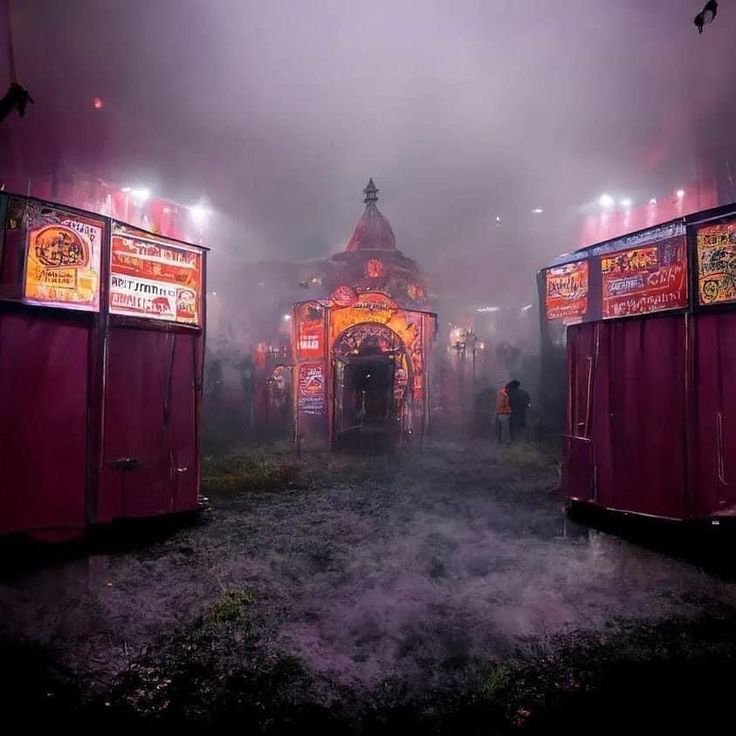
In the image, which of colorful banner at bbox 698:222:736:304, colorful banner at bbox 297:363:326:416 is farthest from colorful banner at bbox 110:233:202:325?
colorful banner at bbox 297:363:326:416

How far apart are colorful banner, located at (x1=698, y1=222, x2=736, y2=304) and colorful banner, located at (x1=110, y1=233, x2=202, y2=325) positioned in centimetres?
882

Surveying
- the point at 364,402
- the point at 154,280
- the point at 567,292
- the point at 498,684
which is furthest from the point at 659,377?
the point at 364,402

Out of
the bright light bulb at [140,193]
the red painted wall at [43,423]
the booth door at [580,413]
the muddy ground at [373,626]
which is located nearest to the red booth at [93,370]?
the red painted wall at [43,423]

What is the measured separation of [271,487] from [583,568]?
23.7 ft

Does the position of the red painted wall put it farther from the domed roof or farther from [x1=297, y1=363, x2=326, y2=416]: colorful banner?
A: the domed roof

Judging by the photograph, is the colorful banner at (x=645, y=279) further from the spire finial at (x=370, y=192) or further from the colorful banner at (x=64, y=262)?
the spire finial at (x=370, y=192)

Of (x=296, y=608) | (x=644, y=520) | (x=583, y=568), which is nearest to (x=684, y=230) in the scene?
(x=644, y=520)

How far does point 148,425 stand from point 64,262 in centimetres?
294

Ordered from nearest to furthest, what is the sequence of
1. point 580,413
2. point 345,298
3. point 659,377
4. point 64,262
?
1. point 64,262
2. point 659,377
3. point 580,413
4. point 345,298

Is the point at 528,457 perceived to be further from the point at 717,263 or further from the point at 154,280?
the point at 154,280

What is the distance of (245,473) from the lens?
1190cm

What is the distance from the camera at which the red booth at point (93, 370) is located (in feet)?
20.3

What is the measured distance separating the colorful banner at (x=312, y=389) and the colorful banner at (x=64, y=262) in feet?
36.6

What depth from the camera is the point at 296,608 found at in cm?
492
